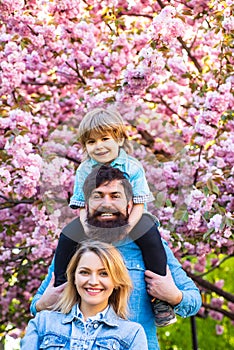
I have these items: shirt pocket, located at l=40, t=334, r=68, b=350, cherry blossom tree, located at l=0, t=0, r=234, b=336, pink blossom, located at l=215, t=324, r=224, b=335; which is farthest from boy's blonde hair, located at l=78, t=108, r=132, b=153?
pink blossom, located at l=215, t=324, r=224, b=335

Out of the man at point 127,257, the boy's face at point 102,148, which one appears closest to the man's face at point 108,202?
the man at point 127,257

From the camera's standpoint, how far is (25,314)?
6.05m

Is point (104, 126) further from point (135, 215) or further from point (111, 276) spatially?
point (111, 276)

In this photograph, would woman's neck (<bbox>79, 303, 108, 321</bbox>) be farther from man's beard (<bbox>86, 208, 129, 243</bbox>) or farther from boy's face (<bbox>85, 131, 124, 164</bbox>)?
boy's face (<bbox>85, 131, 124, 164</bbox>)

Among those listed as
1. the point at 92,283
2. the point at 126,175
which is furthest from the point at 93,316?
the point at 126,175

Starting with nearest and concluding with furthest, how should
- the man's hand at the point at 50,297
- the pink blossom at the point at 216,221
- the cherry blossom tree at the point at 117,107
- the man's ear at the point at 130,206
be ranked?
the man's ear at the point at 130,206 → the man's hand at the point at 50,297 → the cherry blossom tree at the point at 117,107 → the pink blossom at the point at 216,221

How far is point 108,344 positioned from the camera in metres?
2.67

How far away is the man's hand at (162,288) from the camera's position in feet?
9.39

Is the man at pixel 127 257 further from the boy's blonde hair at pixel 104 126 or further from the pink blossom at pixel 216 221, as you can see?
the pink blossom at pixel 216 221

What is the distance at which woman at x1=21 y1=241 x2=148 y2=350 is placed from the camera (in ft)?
8.82

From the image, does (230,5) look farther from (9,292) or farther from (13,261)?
(9,292)

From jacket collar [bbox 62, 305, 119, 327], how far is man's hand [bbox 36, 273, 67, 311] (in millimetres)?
165

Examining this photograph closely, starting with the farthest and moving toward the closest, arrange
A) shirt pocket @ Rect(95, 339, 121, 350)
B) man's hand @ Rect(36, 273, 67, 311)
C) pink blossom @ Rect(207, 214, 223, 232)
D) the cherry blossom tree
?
1. pink blossom @ Rect(207, 214, 223, 232)
2. the cherry blossom tree
3. man's hand @ Rect(36, 273, 67, 311)
4. shirt pocket @ Rect(95, 339, 121, 350)

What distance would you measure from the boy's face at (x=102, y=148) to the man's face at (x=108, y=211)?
10cm
